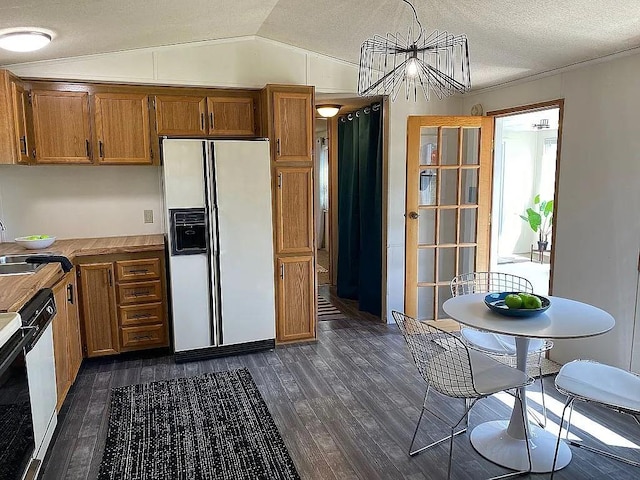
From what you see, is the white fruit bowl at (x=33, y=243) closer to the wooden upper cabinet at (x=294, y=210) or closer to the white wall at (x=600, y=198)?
the wooden upper cabinet at (x=294, y=210)

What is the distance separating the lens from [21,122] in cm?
347

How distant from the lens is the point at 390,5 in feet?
9.45

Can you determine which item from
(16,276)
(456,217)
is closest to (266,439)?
(16,276)

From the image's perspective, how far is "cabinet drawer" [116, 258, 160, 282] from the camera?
3.68 meters

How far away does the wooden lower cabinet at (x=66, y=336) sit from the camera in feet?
9.14

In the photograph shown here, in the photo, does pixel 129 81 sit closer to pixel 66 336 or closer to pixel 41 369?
pixel 66 336

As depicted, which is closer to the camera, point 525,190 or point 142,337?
point 142,337

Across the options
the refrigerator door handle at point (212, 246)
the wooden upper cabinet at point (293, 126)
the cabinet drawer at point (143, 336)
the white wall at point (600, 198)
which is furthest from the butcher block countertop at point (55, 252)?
the white wall at point (600, 198)

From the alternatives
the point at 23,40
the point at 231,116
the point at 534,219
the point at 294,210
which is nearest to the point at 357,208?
the point at 294,210

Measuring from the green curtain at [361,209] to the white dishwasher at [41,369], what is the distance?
3.04 meters

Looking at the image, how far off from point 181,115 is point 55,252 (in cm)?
142

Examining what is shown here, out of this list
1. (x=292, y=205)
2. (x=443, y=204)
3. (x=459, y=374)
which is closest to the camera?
(x=459, y=374)

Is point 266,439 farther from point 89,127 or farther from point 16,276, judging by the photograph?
point 89,127

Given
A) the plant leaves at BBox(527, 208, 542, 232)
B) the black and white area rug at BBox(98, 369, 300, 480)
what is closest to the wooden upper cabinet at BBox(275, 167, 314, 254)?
the black and white area rug at BBox(98, 369, 300, 480)
